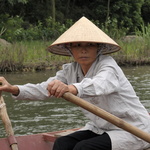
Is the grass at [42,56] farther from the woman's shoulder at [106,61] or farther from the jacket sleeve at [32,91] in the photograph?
the woman's shoulder at [106,61]

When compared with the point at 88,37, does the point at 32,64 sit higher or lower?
lower

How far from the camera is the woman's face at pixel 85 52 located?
10.6 ft

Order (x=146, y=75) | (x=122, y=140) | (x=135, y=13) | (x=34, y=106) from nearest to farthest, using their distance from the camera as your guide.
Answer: (x=122, y=140)
(x=34, y=106)
(x=146, y=75)
(x=135, y=13)

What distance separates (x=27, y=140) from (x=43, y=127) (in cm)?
299

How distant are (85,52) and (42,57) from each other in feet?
33.5

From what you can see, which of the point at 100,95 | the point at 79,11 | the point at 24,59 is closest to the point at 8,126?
the point at 100,95

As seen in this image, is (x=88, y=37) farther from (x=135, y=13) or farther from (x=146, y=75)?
(x=135, y=13)

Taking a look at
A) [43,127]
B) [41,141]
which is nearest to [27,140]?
[41,141]

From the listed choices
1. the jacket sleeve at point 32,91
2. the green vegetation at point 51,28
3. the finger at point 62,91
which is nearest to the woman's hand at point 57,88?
the finger at point 62,91

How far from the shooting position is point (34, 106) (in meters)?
8.93

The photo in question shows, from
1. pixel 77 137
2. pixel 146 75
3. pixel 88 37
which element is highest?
pixel 88 37

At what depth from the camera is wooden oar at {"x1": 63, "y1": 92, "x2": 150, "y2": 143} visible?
2797 millimetres

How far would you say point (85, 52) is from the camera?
3.22 metres

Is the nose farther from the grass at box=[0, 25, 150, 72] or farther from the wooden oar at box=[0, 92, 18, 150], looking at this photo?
the grass at box=[0, 25, 150, 72]
